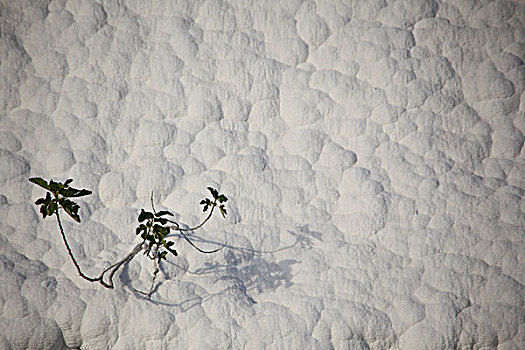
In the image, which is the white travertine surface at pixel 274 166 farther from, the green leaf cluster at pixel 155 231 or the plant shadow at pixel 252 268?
the green leaf cluster at pixel 155 231

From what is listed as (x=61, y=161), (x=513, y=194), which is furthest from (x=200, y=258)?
(x=513, y=194)

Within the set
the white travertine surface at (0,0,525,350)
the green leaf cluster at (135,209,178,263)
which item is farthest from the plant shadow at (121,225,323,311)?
→ the green leaf cluster at (135,209,178,263)

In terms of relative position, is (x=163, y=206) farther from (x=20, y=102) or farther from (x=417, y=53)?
(x=417, y=53)

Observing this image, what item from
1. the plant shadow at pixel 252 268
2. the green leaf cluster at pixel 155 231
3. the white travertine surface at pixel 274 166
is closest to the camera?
the green leaf cluster at pixel 155 231

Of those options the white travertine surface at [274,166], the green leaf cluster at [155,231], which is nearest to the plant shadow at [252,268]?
the white travertine surface at [274,166]

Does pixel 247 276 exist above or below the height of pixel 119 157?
below

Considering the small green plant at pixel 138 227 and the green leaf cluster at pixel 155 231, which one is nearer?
the small green plant at pixel 138 227

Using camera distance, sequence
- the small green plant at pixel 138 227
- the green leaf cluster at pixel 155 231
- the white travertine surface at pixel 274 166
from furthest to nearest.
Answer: the white travertine surface at pixel 274 166 → the green leaf cluster at pixel 155 231 → the small green plant at pixel 138 227

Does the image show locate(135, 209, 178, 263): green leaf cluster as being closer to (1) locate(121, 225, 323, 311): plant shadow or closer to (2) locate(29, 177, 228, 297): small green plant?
(2) locate(29, 177, 228, 297): small green plant
